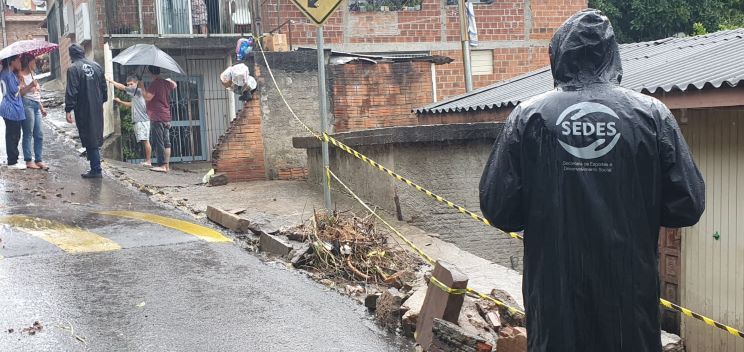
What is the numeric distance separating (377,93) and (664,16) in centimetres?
1554

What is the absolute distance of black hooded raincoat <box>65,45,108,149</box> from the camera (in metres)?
11.1

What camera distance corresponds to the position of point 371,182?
9.58 m

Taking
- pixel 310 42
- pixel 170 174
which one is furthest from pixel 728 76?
pixel 310 42

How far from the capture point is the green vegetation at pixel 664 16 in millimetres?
25062

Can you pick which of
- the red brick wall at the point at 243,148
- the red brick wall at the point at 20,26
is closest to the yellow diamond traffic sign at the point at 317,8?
the red brick wall at the point at 243,148

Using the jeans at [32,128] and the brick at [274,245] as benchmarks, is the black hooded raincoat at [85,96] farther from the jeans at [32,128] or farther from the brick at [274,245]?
the brick at [274,245]

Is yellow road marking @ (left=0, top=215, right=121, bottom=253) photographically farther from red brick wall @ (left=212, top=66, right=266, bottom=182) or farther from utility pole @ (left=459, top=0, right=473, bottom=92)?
utility pole @ (left=459, top=0, right=473, bottom=92)

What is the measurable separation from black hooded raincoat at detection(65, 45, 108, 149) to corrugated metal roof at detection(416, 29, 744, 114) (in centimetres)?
493

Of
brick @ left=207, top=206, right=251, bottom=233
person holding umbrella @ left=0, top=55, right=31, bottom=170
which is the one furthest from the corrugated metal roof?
person holding umbrella @ left=0, top=55, right=31, bottom=170

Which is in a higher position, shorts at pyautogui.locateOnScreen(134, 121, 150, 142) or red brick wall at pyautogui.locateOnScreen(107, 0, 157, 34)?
red brick wall at pyautogui.locateOnScreen(107, 0, 157, 34)

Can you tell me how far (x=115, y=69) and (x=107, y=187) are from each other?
28.5 ft

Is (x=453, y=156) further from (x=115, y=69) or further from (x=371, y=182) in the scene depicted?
(x=115, y=69)

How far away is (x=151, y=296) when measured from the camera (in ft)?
19.9

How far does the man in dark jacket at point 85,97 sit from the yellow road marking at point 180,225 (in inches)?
101
